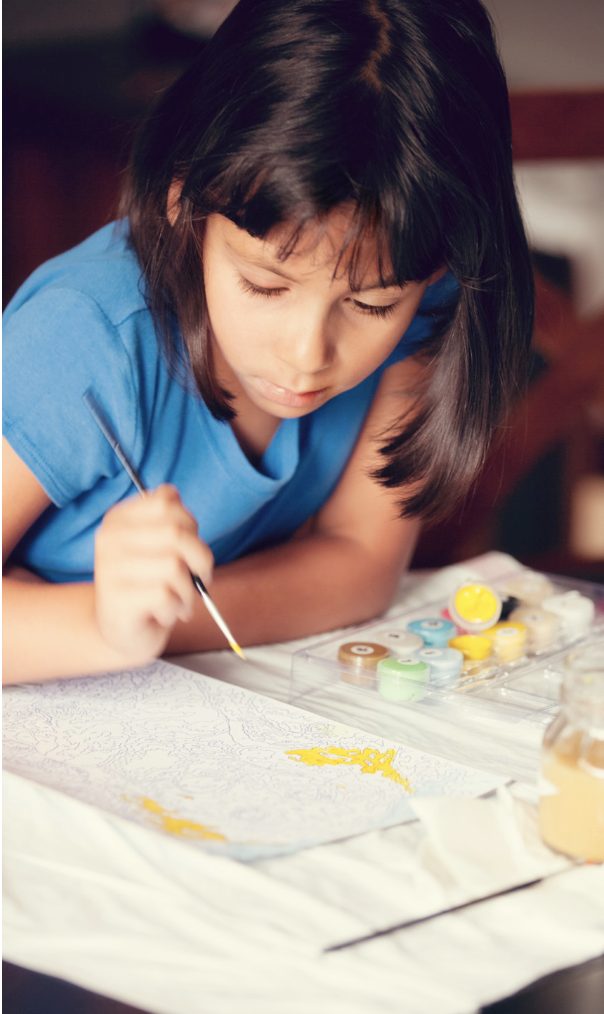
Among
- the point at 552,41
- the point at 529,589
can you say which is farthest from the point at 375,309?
the point at 552,41

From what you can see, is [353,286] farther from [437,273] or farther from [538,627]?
[538,627]

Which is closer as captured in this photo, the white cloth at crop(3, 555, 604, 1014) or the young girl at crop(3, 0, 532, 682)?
the white cloth at crop(3, 555, 604, 1014)

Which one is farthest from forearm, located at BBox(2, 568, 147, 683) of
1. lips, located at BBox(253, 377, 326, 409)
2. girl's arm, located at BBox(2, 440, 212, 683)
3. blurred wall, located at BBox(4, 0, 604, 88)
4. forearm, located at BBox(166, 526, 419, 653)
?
blurred wall, located at BBox(4, 0, 604, 88)

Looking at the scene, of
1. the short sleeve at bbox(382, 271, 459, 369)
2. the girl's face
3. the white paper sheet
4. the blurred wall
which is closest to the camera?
the white paper sheet

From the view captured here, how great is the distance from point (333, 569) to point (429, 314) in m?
0.26

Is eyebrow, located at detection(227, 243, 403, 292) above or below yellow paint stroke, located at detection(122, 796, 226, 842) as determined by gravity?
above

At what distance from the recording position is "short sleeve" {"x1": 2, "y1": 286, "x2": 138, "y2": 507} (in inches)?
28.0

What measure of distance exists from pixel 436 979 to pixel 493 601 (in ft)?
1.25

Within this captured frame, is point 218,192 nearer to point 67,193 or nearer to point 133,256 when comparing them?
point 133,256

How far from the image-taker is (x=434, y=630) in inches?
28.1

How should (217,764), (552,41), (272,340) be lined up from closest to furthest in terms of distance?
(217,764) → (272,340) → (552,41)

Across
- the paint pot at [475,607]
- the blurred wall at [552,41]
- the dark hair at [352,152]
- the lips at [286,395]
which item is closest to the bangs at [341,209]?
the dark hair at [352,152]

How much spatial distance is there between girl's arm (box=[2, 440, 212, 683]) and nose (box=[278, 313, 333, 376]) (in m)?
0.14

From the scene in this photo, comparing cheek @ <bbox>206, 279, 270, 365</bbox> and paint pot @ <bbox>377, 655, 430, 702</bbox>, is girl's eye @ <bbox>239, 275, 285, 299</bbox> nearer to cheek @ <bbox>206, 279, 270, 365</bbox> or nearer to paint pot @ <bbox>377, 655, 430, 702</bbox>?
cheek @ <bbox>206, 279, 270, 365</bbox>
